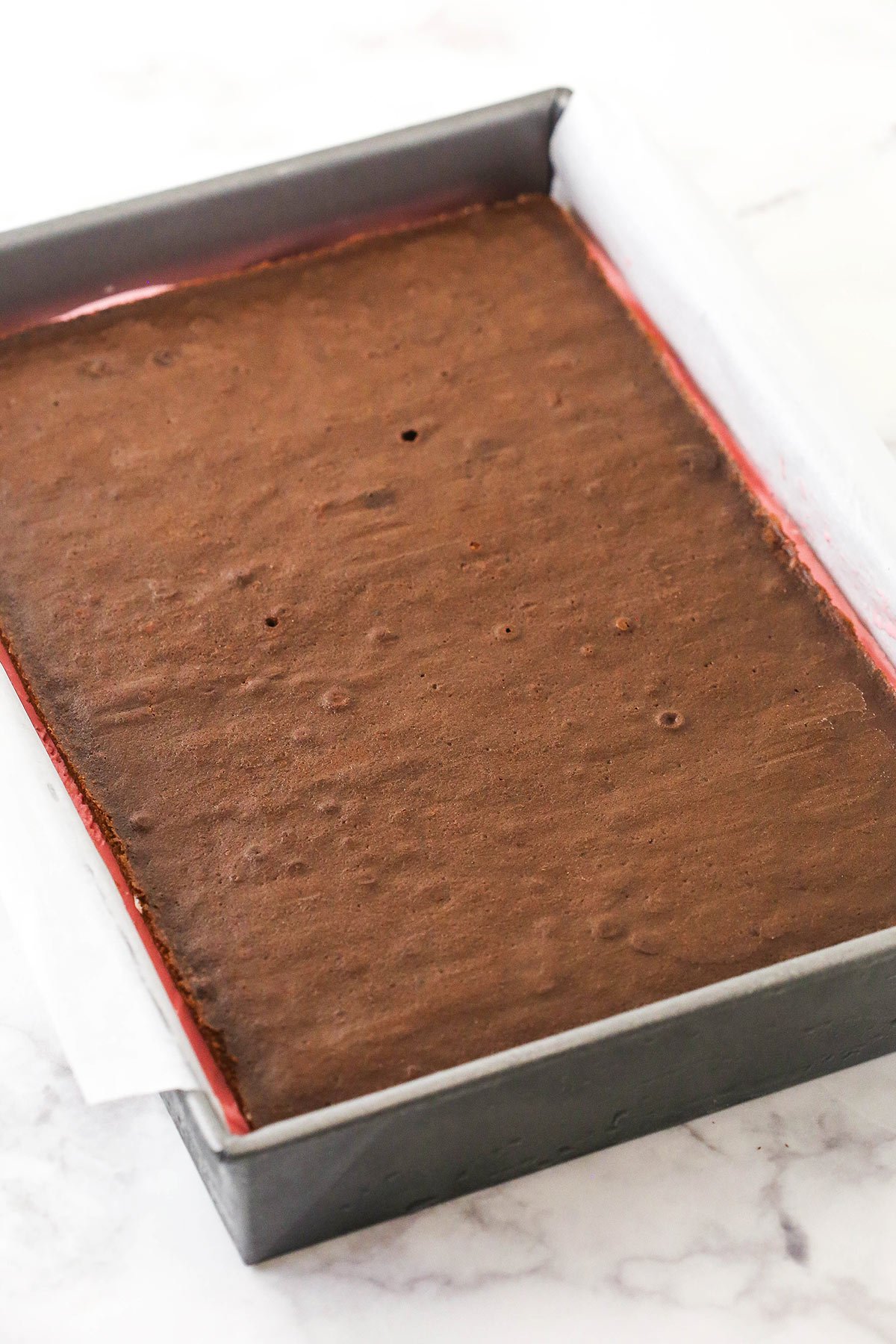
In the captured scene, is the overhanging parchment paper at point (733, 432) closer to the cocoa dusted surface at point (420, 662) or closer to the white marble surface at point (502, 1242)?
the cocoa dusted surface at point (420, 662)

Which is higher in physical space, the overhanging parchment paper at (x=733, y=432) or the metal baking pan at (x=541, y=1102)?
the overhanging parchment paper at (x=733, y=432)

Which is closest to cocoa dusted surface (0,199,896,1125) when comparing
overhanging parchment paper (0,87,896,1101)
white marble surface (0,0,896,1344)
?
overhanging parchment paper (0,87,896,1101)

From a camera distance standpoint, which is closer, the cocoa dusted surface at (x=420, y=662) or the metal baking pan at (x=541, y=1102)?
the metal baking pan at (x=541, y=1102)

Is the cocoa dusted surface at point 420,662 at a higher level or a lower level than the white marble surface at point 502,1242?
higher

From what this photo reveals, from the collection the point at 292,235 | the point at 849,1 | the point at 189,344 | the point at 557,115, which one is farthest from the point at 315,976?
the point at 849,1

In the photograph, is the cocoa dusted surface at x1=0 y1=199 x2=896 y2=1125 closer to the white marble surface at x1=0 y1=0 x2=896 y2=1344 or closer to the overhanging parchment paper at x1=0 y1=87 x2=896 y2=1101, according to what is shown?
the overhanging parchment paper at x1=0 y1=87 x2=896 y2=1101

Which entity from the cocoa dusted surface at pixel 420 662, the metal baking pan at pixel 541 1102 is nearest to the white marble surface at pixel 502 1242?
the metal baking pan at pixel 541 1102

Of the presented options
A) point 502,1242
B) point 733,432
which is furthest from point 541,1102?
point 733,432

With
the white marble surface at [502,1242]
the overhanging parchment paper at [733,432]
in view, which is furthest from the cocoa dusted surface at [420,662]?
the white marble surface at [502,1242]

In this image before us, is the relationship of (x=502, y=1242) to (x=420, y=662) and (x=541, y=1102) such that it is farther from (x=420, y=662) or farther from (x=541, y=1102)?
(x=420, y=662)
